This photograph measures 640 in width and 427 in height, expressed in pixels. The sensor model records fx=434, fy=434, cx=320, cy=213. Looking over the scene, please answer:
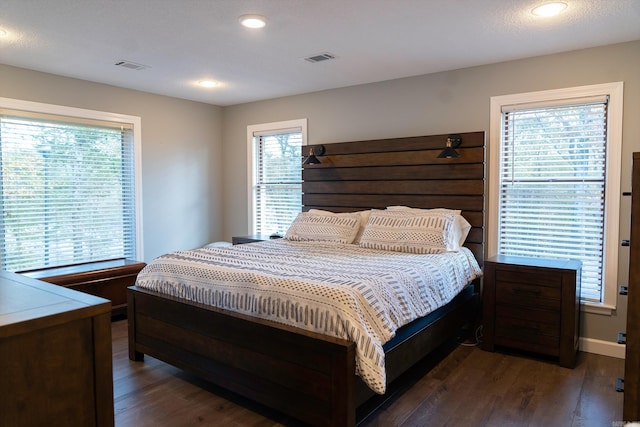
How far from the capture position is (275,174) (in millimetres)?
5355

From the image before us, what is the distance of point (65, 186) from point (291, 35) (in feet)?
9.00

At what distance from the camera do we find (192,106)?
5348 millimetres

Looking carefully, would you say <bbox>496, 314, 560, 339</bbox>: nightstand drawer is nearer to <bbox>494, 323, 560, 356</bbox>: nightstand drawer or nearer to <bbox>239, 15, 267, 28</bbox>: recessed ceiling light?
<bbox>494, 323, 560, 356</bbox>: nightstand drawer

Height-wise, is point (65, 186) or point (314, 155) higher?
point (314, 155)

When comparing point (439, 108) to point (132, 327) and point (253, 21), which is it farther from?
point (132, 327)

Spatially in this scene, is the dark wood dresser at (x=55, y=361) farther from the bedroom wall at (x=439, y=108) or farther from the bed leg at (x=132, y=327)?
the bedroom wall at (x=439, y=108)

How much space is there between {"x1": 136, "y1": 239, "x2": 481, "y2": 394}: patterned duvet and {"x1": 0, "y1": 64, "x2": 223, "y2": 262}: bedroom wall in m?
1.94

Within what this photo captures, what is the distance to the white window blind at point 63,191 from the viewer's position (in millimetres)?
3869

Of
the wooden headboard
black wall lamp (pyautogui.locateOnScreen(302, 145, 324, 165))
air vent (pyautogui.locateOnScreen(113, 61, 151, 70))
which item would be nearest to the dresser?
the wooden headboard

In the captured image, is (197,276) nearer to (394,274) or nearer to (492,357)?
(394,274)

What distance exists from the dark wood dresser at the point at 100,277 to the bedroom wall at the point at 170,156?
731 mm

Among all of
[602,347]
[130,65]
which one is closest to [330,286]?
[602,347]

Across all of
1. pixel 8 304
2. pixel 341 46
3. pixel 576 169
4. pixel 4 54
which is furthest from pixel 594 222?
pixel 4 54

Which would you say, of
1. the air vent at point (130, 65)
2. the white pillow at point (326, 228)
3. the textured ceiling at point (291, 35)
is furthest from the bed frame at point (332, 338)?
the air vent at point (130, 65)
